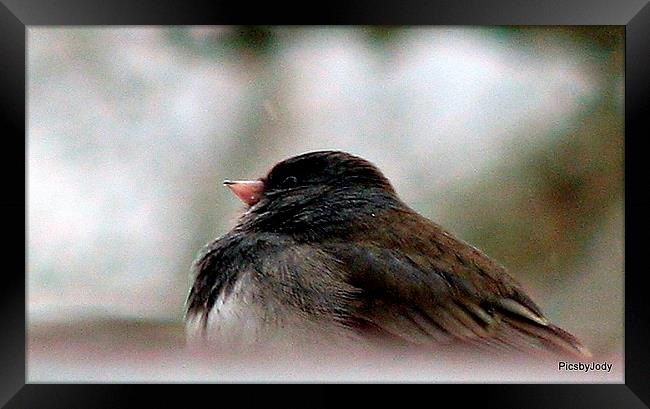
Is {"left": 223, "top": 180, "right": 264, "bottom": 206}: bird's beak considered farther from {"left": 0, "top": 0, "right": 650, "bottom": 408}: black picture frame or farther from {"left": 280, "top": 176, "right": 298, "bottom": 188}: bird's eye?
{"left": 0, "top": 0, "right": 650, "bottom": 408}: black picture frame

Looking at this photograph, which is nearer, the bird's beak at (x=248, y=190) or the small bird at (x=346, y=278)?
the small bird at (x=346, y=278)

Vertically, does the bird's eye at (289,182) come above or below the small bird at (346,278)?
above

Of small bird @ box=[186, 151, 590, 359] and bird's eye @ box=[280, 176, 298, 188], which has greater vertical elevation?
bird's eye @ box=[280, 176, 298, 188]

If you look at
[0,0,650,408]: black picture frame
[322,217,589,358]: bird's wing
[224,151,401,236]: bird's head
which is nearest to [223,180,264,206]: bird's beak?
[224,151,401,236]: bird's head

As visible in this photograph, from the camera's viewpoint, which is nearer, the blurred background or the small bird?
the small bird

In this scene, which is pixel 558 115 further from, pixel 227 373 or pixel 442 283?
pixel 227 373
